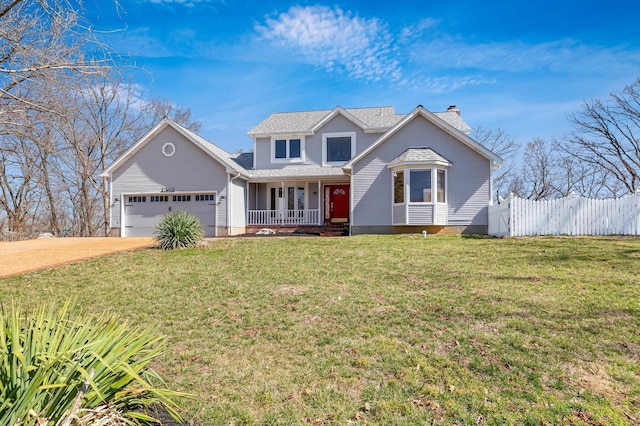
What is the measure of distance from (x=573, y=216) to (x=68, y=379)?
16054 millimetres

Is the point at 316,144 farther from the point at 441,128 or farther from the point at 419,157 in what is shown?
the point at 441,128

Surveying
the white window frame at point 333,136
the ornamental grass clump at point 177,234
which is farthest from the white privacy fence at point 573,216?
the ornamental grass clump at point 177,234

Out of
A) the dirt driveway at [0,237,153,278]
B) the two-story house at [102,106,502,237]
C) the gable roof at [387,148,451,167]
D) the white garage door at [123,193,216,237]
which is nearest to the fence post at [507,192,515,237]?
the two-story house at [102,106,502,237]

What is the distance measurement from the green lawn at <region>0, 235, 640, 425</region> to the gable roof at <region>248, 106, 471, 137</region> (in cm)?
1179

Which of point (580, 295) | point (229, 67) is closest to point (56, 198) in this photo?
point (229, 67)

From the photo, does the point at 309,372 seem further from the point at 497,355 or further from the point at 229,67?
the point at 229,67

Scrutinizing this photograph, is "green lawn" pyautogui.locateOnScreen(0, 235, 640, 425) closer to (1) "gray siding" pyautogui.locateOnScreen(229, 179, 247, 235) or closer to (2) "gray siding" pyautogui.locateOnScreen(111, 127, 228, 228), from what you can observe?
(1) "gray siding" pyautogui.locateOnScreen(229, 179, 247, 235)

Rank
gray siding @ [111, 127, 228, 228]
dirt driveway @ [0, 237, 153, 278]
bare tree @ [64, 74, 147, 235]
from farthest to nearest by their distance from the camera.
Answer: bare tree @ [64, 74, 147, 235] < gray siding @ [111, 127, 228, 228] < dirt driveway @ [0, 237, 153, 278]

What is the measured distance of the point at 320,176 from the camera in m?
19.0

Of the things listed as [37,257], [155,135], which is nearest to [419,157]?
[155,135]

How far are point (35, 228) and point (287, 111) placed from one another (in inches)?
849

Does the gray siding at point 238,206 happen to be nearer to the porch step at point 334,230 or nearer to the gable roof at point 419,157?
the porch step at point 334,230

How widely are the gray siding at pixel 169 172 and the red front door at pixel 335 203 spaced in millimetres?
5648

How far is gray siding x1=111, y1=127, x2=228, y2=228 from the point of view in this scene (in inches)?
734
